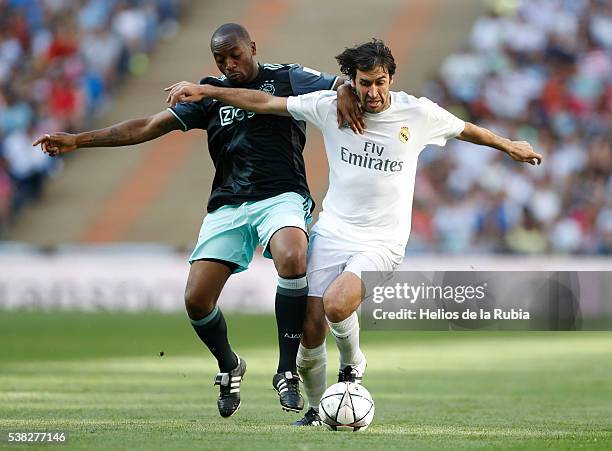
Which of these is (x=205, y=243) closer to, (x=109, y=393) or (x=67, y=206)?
(x=109, y=393)

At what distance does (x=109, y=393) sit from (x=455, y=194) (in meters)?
13.0

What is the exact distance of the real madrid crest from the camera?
8273mm

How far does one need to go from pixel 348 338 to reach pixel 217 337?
1124 millimetres

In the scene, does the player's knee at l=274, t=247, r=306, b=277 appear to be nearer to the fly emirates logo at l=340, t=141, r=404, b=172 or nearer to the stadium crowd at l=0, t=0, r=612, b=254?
the fly emirates logo at l=340, t=141, r=404, b=172

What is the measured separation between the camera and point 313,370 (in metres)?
8.43

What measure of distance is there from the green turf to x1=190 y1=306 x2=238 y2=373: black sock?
370 millimetres

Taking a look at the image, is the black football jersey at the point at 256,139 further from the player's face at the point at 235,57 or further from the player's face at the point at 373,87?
the player's face at the point at 373,87

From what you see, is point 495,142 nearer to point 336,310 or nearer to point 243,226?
point 336,310

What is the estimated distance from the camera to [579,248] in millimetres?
20812

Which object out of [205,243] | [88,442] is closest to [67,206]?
[205,243]

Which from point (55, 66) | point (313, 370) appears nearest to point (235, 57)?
point (313, 370)

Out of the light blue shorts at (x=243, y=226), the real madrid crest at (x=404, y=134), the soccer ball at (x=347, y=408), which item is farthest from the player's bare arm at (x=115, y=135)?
the soccer ball at (x=347, y=408)

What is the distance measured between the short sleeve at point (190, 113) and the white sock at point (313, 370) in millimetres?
1688

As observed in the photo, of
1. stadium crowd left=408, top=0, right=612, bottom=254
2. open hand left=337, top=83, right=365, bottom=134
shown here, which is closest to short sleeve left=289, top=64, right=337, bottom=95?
open hand left=337, top=83, right=365, bottom=134
